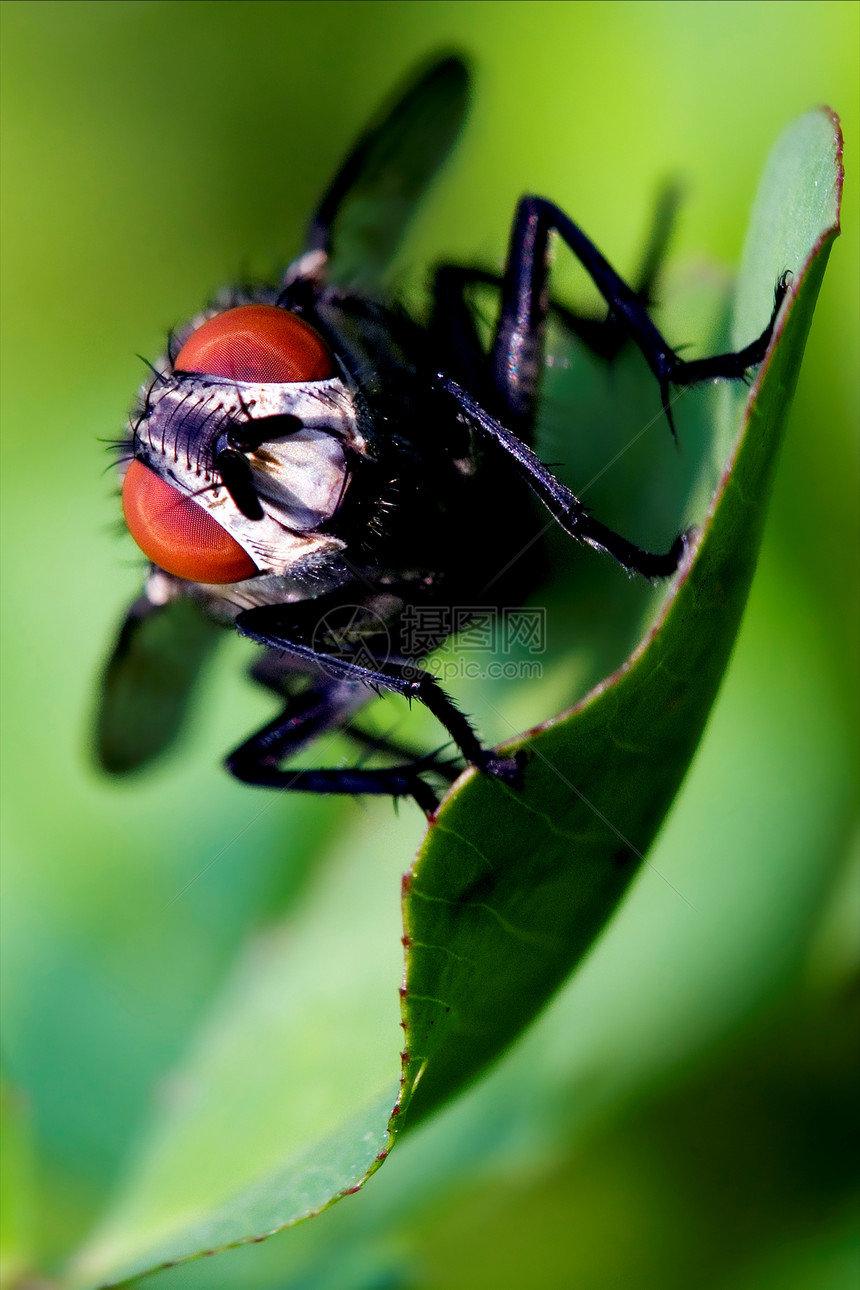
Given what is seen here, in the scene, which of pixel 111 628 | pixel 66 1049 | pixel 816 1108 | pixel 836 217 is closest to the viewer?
pixel 836 217

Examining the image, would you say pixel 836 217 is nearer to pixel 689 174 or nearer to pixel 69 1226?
pixel 689 174

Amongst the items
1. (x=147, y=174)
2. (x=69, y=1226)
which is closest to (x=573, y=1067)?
(x=69, y=1226)

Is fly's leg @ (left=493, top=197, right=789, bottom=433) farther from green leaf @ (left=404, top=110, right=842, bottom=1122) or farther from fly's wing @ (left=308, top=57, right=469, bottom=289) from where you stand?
fly's wing @ (left=308, top=57, right=469, bottom=289)

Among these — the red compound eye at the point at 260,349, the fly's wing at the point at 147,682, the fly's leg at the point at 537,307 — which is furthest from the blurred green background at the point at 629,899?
the red compound eye at the point at 260,349

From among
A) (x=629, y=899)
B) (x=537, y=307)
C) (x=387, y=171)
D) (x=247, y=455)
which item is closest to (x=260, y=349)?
(x=247, y=455)

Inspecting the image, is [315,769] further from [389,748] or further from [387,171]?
[387,171]

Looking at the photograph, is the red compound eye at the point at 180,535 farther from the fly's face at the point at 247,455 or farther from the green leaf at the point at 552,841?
the green leaf at the point at 552,841
